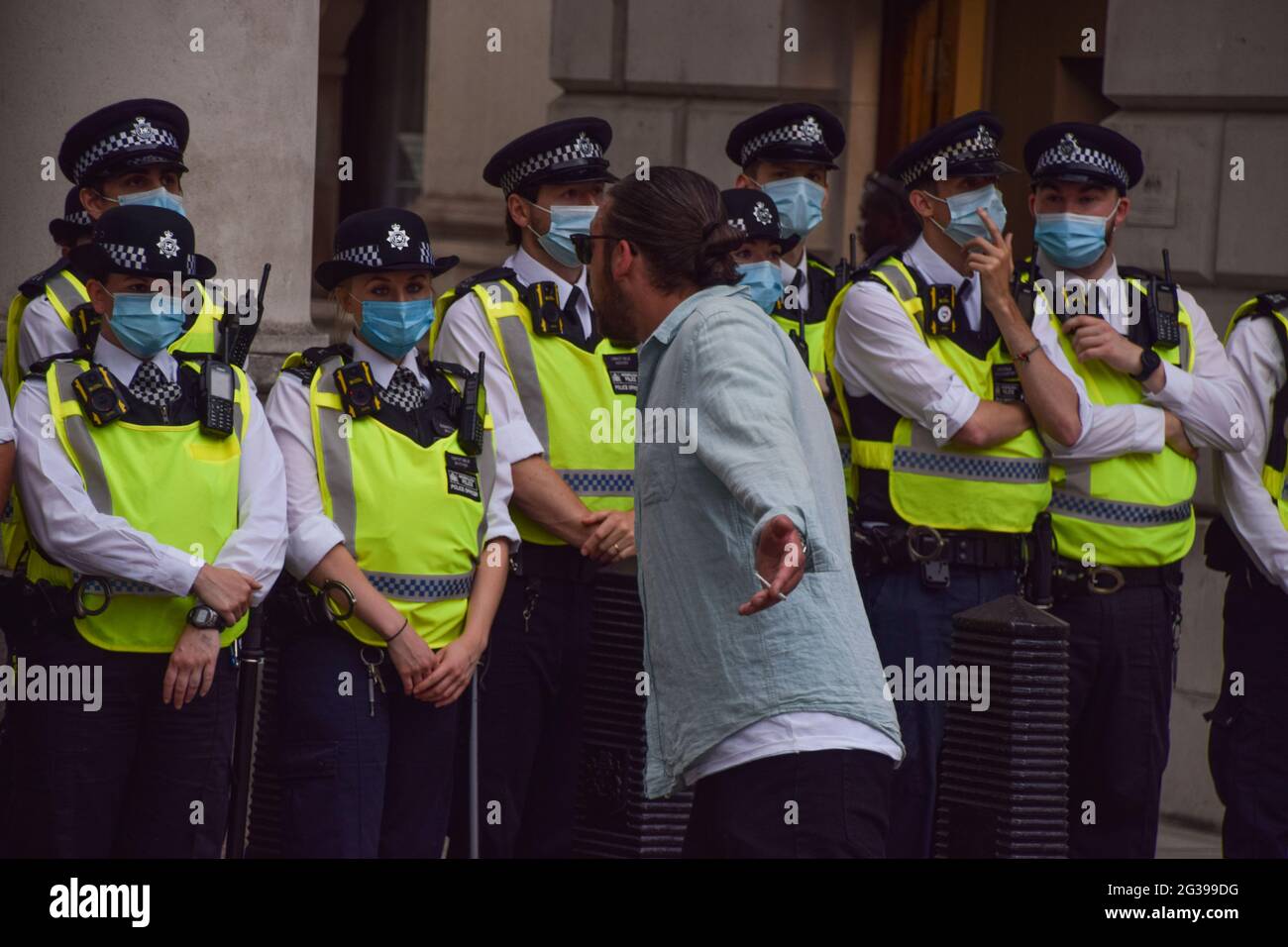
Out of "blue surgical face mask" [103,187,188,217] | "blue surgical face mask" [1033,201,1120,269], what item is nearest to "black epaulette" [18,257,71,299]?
"blue surgical face mask" [103,187,188,217]

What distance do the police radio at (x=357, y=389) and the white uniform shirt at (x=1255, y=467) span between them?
8.37 ft

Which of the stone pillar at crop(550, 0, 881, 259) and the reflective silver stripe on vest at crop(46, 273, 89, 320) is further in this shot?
the stone pillar at crop(550, 0, 881, 259)

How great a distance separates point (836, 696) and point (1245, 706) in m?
2.90

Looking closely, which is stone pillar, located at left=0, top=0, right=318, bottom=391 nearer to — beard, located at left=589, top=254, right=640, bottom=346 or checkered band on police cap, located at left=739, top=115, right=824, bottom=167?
checkered band on police cap, located at left=739, top=115, right=824, bottom=167

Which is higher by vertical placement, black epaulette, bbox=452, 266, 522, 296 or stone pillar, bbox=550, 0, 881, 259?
stone pillar, bbox=550, 0, 881, 259

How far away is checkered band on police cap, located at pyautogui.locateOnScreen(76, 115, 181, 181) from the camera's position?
6.15 metres

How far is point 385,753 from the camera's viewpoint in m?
5.51

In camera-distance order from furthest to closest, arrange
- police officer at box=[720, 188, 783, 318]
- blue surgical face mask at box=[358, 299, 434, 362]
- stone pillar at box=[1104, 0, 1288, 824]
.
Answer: stone pillar at box=[1104, 0, 1288, 824] → police officer at box=[720, 188, 783, 318] → blue surgical face mask at box=[358, 299, 434, 362]

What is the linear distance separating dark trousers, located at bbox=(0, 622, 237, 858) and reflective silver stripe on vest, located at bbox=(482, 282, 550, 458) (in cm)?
117

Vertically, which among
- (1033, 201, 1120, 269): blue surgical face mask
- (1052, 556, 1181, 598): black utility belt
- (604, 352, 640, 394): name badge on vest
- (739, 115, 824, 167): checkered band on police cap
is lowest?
(1052, 556, 1181, 598): black utility belt

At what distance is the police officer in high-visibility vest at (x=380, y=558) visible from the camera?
17.8ft

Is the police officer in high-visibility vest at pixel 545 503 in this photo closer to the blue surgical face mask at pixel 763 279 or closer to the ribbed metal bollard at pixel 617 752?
the ribbed metal bollard at pixel 617 752

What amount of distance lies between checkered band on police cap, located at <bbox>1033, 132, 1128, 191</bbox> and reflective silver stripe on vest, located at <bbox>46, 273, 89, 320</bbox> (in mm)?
2756

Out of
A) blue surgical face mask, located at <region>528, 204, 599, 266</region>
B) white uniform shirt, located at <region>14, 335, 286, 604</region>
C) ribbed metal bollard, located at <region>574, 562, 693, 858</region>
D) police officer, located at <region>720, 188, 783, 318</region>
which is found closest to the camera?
white uniform shirt, located at <region>14, 335, 286, 604</region>
